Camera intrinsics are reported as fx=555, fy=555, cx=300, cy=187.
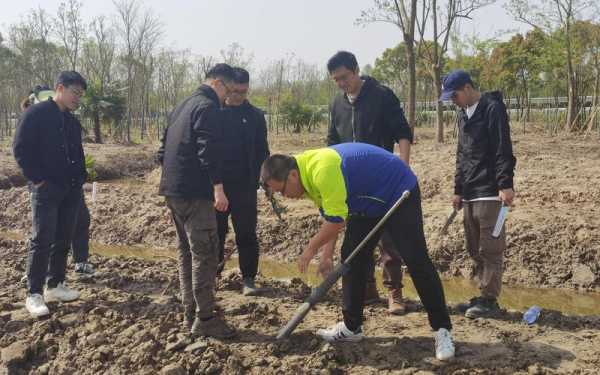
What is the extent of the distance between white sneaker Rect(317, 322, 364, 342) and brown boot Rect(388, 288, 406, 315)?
0.59m

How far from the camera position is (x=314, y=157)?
3.15m

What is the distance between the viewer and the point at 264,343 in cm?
387

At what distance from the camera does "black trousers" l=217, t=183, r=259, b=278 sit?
4.88 metres

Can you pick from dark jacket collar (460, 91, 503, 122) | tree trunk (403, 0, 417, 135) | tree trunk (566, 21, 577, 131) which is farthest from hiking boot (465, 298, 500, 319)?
tree trunk (566, 21, 577, 131)

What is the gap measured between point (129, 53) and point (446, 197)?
58.4 feet

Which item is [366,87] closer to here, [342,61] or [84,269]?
[342,61]

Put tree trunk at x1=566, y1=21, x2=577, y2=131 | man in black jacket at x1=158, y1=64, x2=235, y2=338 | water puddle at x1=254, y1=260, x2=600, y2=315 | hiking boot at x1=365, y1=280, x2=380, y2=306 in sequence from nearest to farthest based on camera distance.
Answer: man in black jacket at x1=158, y1=64, x2=235, y2=338, hiking boot at x1=365, y1=280, x2=380, y2=306, water puddle at x1=254, y1=260, x2=600, y2=315, tree trunk at x1=566, y1=21, x2=577, y2=131

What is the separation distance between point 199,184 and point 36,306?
1894 millimetres

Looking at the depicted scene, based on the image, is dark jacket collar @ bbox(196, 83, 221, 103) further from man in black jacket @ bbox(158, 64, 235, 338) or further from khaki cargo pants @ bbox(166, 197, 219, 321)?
khaki cargo pants @ bbox(166, 197, 219, 321)

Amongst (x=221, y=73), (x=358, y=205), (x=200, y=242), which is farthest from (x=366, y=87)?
(x=200, y=242)

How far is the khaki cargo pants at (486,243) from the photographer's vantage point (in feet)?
13.4

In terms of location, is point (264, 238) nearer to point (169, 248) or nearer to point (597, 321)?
point (169, 248)

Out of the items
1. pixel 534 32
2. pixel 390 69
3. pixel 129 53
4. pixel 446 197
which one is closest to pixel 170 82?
pixel 129 53

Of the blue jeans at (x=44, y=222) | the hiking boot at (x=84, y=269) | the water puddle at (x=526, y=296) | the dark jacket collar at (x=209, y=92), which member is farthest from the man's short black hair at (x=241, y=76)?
the hiking boot at (x=84, y=269)
